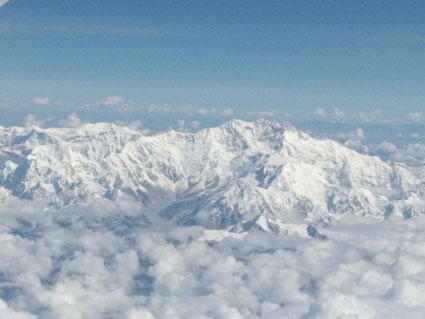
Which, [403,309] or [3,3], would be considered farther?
[403,309]

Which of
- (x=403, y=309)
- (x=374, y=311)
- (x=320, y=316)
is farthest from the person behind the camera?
(x=320, y=316)

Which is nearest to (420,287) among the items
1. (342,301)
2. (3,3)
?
(342,301)

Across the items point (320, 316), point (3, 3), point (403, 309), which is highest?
point (3, 3)

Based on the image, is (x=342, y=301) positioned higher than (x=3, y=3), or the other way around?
(x=3, y=3)

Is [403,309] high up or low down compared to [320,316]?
up

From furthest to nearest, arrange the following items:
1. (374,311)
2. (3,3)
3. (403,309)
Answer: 1. (374,311)
2. (403,309)
3. (3,3)

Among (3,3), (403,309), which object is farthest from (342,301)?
(3,3)

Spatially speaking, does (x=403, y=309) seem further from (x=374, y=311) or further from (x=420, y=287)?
(x=420, y=287)

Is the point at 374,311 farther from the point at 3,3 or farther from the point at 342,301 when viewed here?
the point at 3,3

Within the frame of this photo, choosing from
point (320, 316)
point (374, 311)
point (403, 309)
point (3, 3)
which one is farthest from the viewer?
point (320, 316)

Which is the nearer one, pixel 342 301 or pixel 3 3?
pixel 3 3
